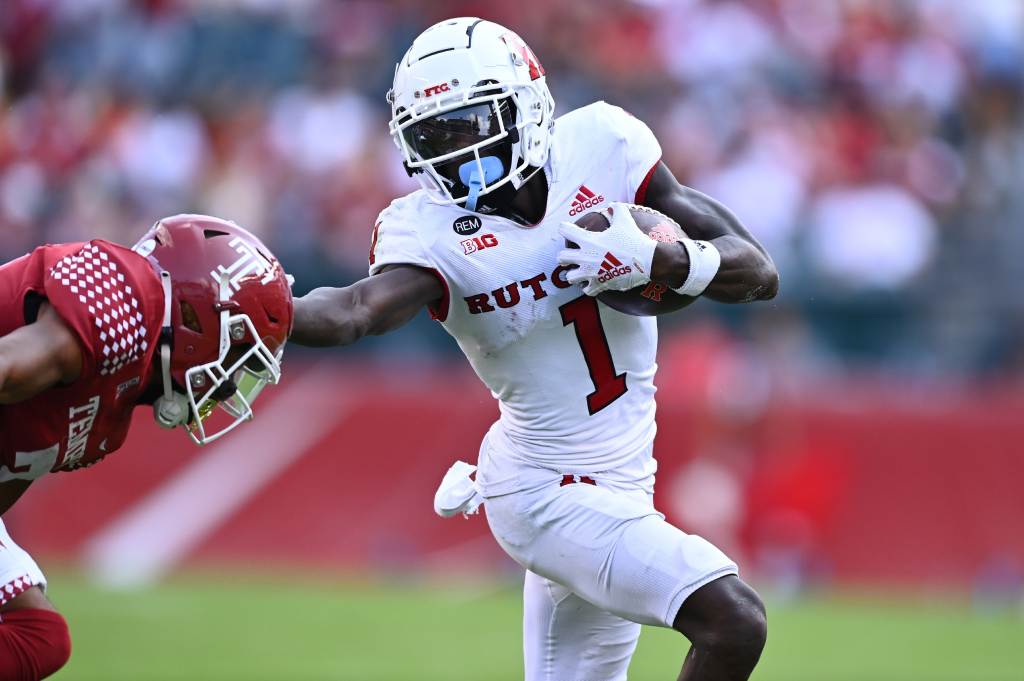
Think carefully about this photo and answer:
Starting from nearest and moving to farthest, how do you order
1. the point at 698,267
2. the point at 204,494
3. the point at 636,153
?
the point at 698,267
the point at 636,153
the point at 204,494

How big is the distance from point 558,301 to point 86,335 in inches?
53.0

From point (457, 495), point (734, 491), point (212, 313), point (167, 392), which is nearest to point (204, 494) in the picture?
point (734, 491)

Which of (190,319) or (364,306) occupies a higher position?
(190,319)

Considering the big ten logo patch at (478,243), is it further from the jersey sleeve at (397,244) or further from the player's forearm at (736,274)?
the player's forearm at (736,274)

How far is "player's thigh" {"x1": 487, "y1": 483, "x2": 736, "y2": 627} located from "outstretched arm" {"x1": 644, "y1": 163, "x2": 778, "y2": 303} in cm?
64

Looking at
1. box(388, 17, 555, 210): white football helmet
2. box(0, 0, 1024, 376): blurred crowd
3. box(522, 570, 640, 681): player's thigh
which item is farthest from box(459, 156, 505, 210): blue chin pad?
box(0, 0, 1024, 376): blurred crowd

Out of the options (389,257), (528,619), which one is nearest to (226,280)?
(389,257)

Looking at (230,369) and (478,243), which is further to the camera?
(478,243)

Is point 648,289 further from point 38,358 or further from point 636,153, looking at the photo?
A: point 38,358

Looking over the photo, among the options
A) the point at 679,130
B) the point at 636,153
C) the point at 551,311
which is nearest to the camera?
the point at 551,311

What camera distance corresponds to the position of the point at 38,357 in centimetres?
348

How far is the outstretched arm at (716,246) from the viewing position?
4.12 meters

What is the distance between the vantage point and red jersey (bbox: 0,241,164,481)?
3.61 metres

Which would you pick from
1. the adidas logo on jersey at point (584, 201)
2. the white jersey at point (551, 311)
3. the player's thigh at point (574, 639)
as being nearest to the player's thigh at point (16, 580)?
the white jersey at point (551, 311)
